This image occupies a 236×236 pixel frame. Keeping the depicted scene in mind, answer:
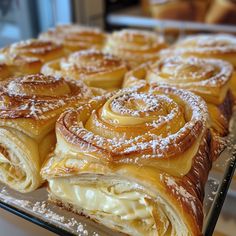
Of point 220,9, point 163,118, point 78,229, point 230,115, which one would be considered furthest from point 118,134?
point 220,9

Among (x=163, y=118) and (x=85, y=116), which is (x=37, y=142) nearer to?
(x=85, y=116)

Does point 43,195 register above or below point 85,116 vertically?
below

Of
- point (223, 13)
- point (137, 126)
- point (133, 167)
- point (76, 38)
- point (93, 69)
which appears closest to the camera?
point (133, 167)

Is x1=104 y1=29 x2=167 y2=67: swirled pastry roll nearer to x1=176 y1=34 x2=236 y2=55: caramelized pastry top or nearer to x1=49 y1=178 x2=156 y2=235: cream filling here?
x1=176 y1=34 x2=236 y2=55: caramelized pastry top

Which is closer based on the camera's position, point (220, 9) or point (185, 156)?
point (185, 156)

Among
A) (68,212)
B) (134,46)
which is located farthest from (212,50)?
(68,212)

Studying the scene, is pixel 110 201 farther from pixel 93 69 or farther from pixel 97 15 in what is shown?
pixel 97 15

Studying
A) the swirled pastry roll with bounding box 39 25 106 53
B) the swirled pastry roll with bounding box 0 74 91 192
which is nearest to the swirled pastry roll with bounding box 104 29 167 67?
the swirled pastry roll with bounding box 39 25 106 53
